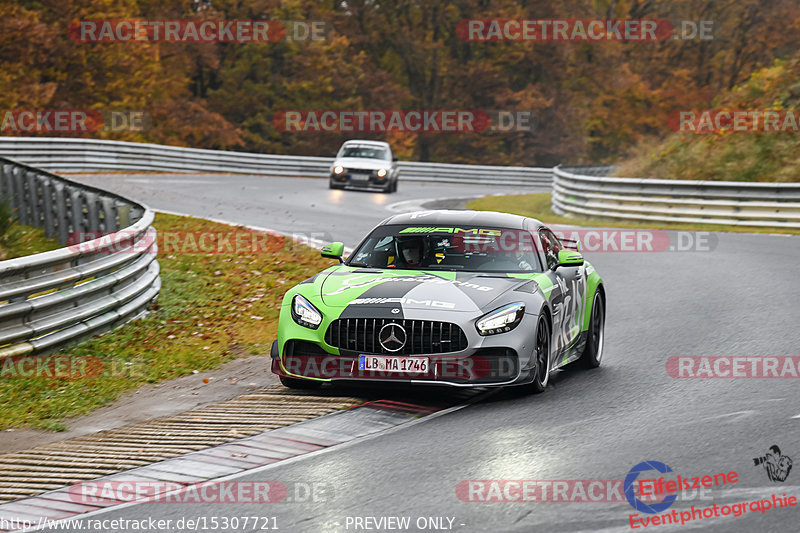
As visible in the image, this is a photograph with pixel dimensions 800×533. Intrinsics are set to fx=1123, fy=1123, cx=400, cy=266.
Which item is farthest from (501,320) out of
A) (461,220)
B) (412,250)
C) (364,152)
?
(364,152)

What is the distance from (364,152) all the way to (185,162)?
26.4 ft

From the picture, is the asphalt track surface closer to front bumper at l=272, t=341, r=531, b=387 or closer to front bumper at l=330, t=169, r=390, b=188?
front bumper at l=272, t=341, r=531, b=387

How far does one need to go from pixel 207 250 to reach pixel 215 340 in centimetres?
623

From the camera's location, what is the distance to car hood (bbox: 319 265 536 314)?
830 cm

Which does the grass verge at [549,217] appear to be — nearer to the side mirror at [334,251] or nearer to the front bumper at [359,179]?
the front bumper at [359,179]

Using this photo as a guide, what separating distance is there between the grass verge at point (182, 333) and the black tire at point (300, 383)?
1407mm

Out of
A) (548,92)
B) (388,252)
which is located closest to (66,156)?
(388,252)

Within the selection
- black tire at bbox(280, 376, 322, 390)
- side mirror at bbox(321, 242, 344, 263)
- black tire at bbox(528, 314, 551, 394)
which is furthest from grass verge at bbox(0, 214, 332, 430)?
black tire at bbox(528, 314, 551, 394)

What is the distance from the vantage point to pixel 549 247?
10.2m

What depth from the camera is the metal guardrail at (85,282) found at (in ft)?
31.4

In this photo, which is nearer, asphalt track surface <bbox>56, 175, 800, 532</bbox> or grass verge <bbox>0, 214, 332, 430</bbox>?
asphalt track surface <bbox>56, 175, 800, 532</bbox>

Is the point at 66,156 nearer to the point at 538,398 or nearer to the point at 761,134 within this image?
the point at 761,134

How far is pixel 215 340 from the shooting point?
38.2 feet

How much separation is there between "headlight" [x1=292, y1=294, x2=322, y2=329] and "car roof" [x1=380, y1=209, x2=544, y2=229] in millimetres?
1603
